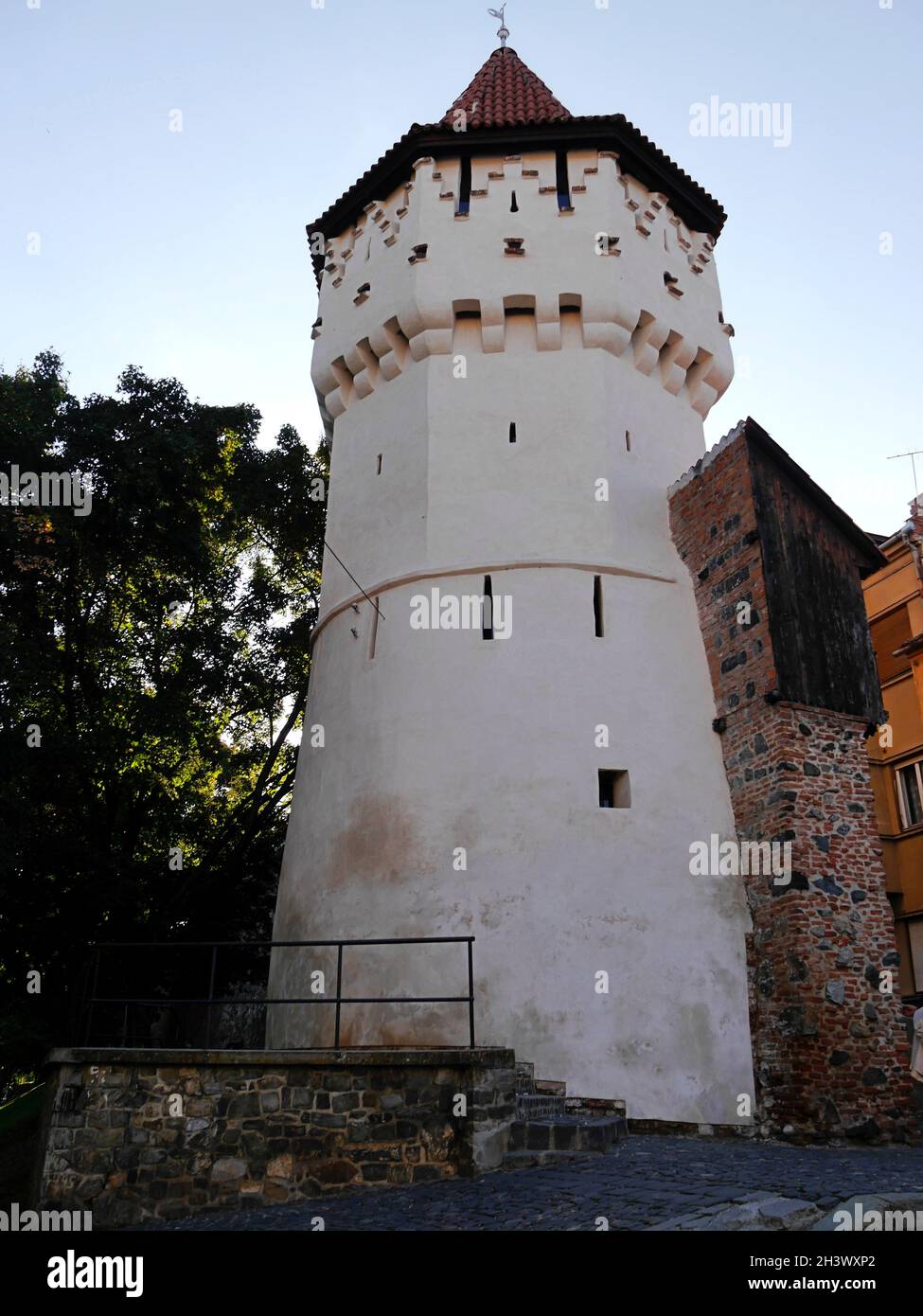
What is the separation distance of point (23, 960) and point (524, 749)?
883cm

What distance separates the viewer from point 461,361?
50.2ft

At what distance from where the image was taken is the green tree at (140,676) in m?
15.9

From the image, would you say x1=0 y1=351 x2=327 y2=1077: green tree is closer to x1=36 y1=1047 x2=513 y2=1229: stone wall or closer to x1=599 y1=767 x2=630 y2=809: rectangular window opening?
x1=36 y1=1047 x2=513 y2=1229: stone wall

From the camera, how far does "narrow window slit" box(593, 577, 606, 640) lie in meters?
13.5

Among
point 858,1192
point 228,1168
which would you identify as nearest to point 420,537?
point 228,1168

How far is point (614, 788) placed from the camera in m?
12.6

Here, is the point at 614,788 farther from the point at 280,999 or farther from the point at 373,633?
the point at 280,999

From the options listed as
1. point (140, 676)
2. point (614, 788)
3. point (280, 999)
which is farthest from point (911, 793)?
point (140, 676)

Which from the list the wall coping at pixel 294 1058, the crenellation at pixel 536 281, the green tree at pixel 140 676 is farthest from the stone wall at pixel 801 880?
the green tree at pixel 140 676

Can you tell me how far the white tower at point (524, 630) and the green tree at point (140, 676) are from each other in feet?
10.0

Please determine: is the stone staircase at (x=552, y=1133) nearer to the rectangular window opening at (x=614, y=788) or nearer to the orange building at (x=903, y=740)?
the rectangular window opening at (x=614, y=788)

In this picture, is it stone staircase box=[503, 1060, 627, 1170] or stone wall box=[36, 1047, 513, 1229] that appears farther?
stone staircase box=[503, 1060, 627, 1170]

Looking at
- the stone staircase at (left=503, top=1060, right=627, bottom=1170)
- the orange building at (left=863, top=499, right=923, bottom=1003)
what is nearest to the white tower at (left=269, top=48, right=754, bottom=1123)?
the stone staircase at (left=503, top=1060, right=627, bottom=1170)

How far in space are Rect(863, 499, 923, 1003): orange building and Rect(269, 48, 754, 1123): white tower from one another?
590 centimetres
